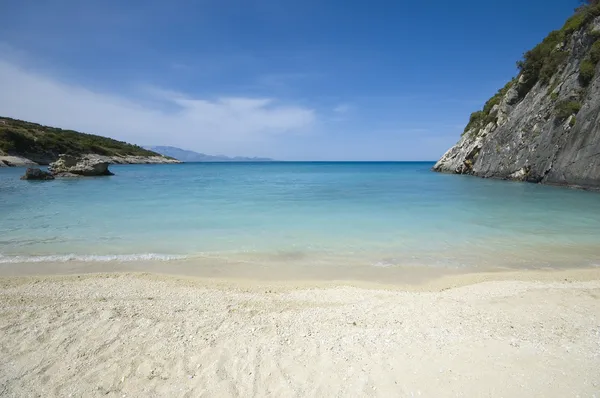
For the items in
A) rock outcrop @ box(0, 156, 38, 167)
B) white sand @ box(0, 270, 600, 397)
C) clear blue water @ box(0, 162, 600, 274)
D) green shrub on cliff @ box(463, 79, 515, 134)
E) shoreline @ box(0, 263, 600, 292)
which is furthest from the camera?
rock outcrop @ box(0, 156, 38, 167)

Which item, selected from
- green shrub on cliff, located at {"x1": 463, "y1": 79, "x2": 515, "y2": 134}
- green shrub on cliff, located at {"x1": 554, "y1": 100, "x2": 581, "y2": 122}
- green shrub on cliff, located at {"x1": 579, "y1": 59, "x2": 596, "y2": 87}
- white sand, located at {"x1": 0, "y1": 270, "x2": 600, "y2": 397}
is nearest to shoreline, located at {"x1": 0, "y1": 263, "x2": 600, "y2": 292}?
white sand, located at {"x1": 0, "y1": 270, "x2": 600, "y2": 397}

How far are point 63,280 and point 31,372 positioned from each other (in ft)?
12.9

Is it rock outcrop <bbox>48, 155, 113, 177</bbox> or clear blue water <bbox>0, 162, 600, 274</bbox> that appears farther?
rock outcrop <bbox>48, 155, 113, 177</bbox>

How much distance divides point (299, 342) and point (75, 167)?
4803 centimetres

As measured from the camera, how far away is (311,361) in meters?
4.11

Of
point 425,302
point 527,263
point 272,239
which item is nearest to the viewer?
point 425,302

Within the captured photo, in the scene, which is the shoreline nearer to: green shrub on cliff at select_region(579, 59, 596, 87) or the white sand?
the white sand

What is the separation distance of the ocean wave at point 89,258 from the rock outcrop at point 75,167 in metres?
38.7

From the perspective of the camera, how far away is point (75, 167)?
41.4 meters

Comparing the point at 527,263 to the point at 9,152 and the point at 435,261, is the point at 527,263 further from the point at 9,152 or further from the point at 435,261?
the point at 9,152

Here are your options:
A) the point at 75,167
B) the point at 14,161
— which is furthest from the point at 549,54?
the point at 14,161

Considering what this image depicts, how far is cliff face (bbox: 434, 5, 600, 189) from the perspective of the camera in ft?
81.0

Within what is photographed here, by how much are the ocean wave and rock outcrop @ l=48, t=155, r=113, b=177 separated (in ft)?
127

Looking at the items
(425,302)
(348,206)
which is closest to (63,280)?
(425,302)
